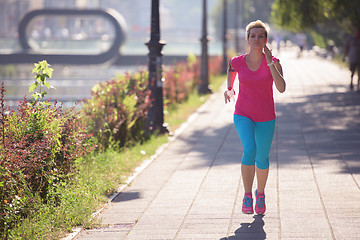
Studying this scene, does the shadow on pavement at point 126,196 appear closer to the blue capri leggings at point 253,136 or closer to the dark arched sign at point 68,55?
the blue capri leggings at point 253,136

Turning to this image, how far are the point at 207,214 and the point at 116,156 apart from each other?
3.04 m

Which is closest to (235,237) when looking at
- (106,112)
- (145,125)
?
(106,112)

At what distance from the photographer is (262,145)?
243 inches

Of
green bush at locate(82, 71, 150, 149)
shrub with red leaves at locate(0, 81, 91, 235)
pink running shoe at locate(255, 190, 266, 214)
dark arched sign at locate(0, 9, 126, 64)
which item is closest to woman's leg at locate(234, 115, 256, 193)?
pink running shoe at locate(255, 190, 266, 214)

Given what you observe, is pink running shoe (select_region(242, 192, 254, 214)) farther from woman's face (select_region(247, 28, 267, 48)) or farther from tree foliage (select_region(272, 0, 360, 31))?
tree foliage (select_region(272, 0, 360, 31))

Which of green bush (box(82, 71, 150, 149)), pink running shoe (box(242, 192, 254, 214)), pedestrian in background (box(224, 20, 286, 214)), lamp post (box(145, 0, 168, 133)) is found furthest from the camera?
lamp post (box(145, 0, 168, 133))

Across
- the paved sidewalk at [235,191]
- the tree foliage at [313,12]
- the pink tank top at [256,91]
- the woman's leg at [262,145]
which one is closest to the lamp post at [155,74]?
the paved sidewalk at [235,191]

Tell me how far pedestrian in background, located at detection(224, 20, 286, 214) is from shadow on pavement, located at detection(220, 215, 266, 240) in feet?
0.80

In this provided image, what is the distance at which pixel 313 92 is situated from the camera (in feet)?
70.2

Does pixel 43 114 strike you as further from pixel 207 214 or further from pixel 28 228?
pixel 207 214

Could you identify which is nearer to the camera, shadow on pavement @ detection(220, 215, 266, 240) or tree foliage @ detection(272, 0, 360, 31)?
shadow on pavement @ detection(220, 215, 266, 240)

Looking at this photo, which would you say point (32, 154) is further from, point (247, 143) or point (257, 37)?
point (257, 37)

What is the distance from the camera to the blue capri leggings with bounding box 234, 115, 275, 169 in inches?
240

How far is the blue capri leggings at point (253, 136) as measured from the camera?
6.09 meters
